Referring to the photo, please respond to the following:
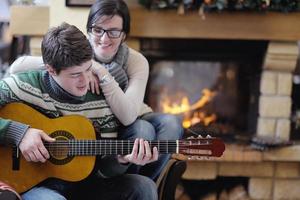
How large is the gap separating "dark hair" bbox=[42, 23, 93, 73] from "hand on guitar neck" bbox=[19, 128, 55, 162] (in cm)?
20

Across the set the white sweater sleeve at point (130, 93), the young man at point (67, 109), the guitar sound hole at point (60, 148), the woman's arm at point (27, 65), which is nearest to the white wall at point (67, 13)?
the white sweater sleeve at point (130, 93)

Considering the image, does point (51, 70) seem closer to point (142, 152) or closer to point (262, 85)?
point (142, 152)

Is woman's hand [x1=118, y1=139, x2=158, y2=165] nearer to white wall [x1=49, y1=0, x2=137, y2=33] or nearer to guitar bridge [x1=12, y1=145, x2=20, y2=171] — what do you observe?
guitar bridge [x1=12, y1=145, x2=20, y2=171]

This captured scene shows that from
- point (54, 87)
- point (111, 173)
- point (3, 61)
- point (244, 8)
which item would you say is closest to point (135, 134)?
point (111, 173)

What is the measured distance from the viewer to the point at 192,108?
114 inches

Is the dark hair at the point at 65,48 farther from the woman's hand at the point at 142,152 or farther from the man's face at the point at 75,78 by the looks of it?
the woman's hand at the point at 142,152

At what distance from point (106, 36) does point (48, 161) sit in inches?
18.7

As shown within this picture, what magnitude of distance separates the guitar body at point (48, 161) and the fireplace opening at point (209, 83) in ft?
3.93

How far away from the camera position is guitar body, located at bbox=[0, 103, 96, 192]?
162cm

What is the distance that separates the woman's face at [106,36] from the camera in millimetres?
1796

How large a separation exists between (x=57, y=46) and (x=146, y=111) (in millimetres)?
566

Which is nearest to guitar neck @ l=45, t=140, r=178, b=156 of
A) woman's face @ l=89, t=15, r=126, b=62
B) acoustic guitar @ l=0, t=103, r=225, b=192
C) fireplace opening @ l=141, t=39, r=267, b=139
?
acoustic guitar @ l=0, t=103, r=225, b=192

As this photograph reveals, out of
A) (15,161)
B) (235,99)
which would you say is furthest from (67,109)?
(235,99)

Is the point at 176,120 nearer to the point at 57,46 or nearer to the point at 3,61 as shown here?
the point at 57,46
